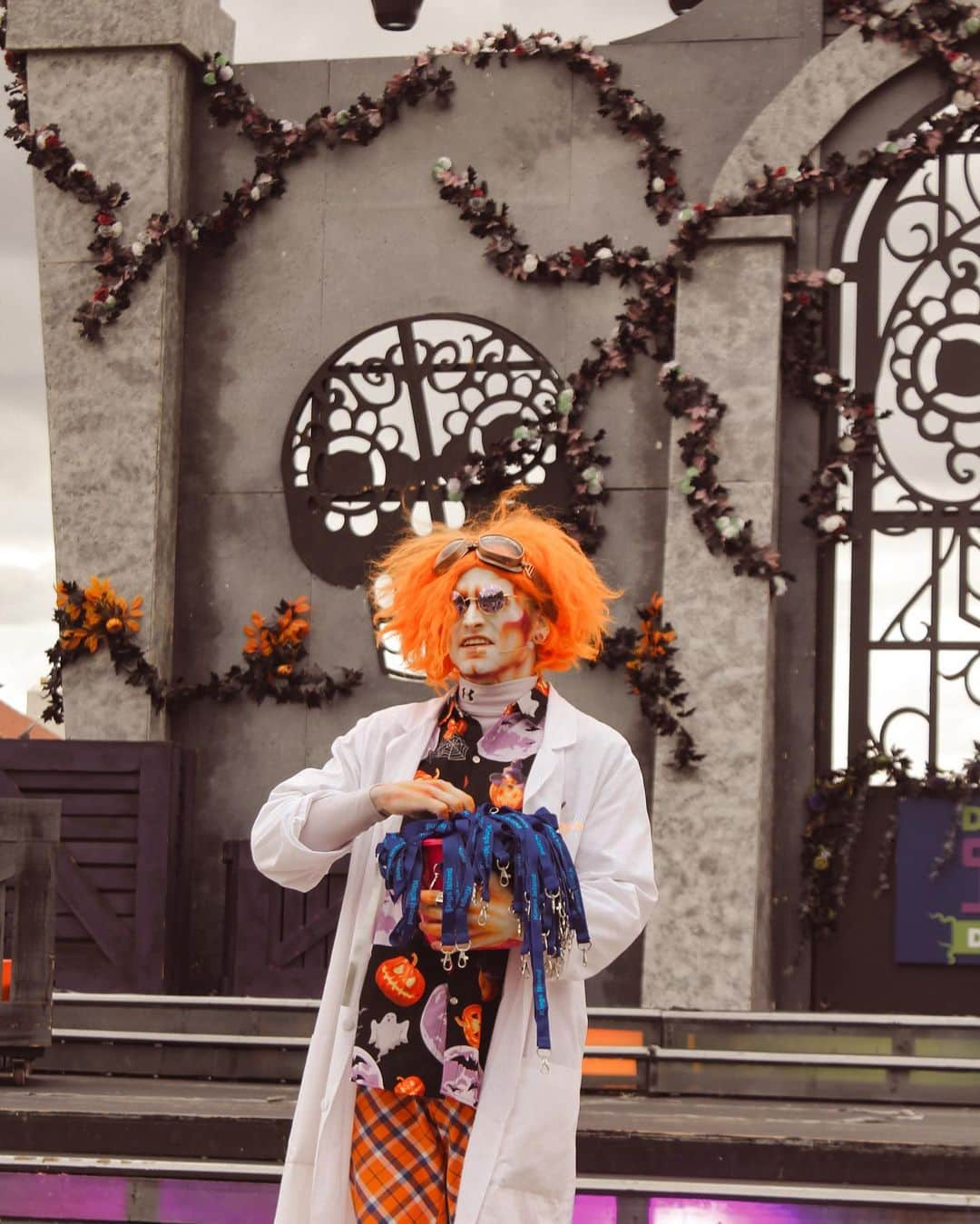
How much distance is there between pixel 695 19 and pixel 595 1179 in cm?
634

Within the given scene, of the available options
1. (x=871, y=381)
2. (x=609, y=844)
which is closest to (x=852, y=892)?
(x=871, y=381)

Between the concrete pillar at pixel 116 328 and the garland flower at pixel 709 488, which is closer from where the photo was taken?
the garland flower at pixel 709 488

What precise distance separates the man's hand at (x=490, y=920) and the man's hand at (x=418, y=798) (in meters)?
0.14

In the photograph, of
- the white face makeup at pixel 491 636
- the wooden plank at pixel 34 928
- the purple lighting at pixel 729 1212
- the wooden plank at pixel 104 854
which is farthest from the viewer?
the wooden plank at pixel 104 854

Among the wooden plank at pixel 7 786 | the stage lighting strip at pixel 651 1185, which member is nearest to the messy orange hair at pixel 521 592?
the stage lighting strip at pixel 651 1185

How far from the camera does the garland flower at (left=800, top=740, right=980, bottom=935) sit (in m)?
9.49

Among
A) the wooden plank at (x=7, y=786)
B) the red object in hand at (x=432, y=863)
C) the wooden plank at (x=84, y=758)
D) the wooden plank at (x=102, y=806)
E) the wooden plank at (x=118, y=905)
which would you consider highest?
the wooden plank at (x=84, y=758)

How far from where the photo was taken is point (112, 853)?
9.77 metres

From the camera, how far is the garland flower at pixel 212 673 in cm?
1016

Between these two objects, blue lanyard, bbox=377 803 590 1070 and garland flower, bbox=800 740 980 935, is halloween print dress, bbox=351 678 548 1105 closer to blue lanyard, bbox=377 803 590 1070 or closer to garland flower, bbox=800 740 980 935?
blue lanyard, bbox=377 803 590 1070

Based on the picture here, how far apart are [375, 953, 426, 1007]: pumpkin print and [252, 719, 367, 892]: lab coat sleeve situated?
0.68 feet

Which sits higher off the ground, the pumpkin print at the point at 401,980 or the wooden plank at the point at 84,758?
the wooden plank at the point at 84,758

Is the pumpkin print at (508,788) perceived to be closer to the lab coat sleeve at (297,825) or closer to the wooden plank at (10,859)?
the lab coat sleeve at (297,825)

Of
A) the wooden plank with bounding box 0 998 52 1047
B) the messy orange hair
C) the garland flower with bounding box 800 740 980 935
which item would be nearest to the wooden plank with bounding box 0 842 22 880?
the wooden plank with bounding box 0 998 52 1047
